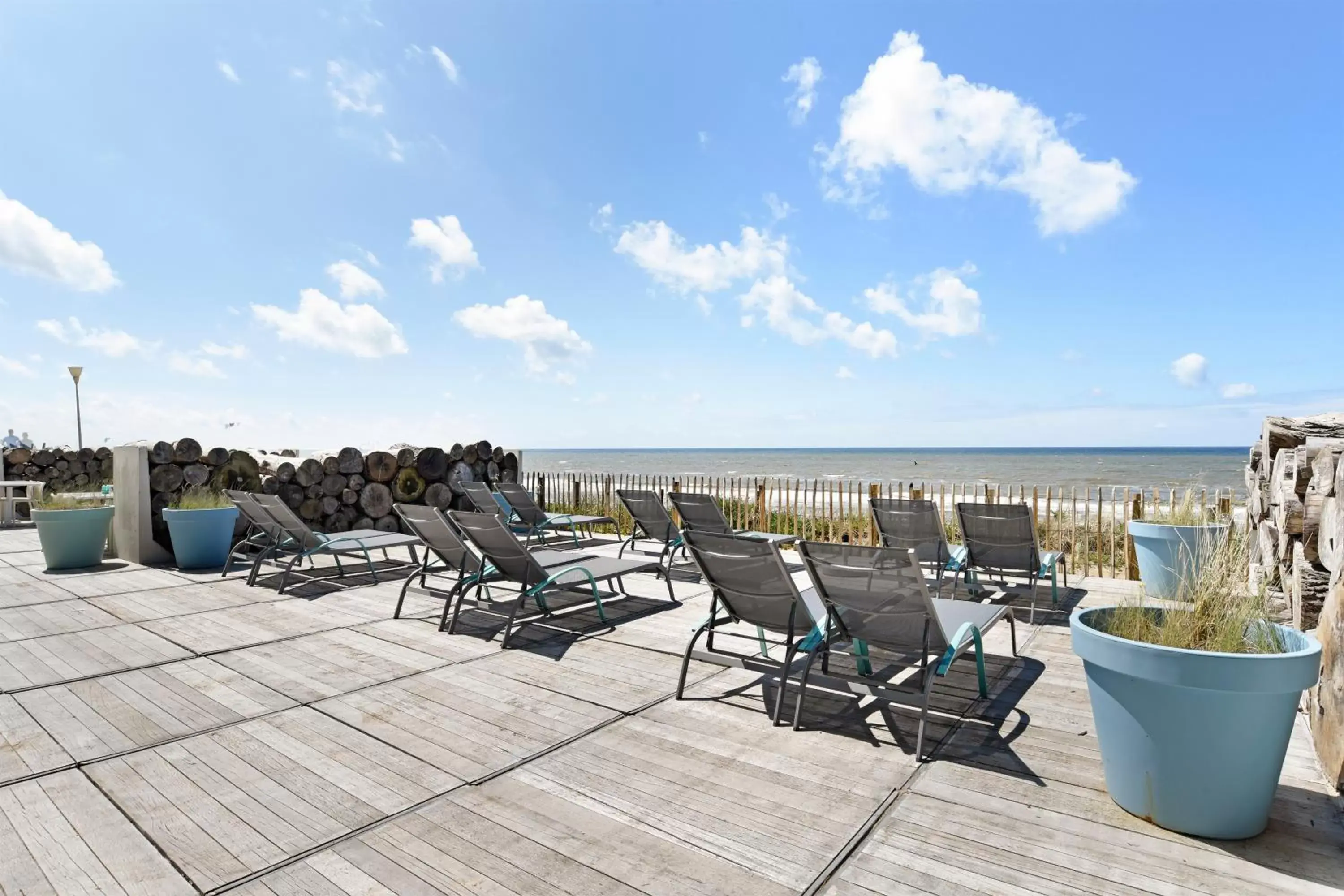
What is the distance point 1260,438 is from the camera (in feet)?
19.2

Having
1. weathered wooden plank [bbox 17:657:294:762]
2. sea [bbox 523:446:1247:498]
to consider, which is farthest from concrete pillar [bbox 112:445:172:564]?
sea [bbox 523:446:1247:498]

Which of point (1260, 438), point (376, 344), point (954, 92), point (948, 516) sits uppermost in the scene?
point (954, 92)

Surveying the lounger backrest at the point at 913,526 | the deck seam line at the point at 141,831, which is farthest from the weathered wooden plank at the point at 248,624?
the lounger backrest at the point at 913,526

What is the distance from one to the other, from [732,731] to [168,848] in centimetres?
203

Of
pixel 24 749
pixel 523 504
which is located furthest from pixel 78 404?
pixel 24 749

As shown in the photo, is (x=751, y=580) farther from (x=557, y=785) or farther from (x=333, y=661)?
(x=333, y=661)

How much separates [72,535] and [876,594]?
866 centimetres

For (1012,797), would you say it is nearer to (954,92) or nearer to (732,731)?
(732,731)

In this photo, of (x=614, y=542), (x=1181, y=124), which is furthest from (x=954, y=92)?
(x=614, y=542)

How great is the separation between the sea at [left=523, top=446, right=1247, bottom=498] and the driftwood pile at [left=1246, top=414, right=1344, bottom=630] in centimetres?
1704

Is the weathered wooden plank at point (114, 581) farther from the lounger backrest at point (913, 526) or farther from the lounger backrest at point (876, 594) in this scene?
the lounger backrest at point (913, 526)

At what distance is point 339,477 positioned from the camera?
9.36 metres

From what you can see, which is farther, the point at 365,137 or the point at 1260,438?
the point at 365,137

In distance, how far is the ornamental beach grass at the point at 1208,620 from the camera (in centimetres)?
219
